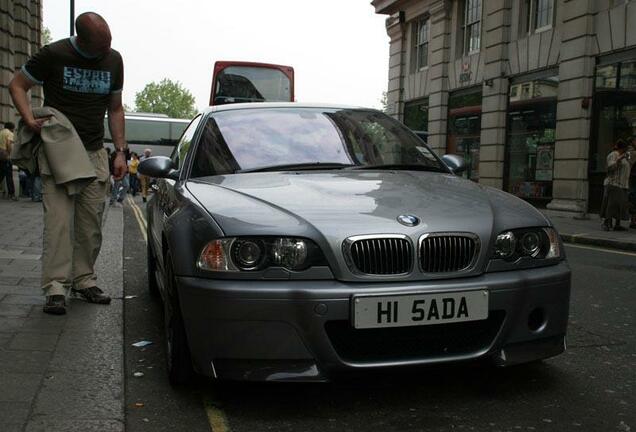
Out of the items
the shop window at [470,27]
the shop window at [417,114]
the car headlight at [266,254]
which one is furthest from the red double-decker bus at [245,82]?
the car headlight at [266,254]

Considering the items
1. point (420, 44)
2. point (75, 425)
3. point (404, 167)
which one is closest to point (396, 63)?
point (420, 44)

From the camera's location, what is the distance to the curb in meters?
10.2

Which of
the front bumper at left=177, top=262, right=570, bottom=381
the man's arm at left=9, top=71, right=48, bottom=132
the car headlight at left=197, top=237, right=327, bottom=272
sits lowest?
the front bumper at left=177, top=262, right=570, bottom=381

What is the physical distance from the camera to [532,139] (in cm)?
1847

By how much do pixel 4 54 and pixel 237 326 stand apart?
19.3m

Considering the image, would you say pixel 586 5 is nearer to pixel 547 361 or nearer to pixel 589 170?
pixel 589 170

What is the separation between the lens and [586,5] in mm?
15867

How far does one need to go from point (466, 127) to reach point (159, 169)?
63.8 feet

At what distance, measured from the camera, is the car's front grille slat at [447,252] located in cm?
277

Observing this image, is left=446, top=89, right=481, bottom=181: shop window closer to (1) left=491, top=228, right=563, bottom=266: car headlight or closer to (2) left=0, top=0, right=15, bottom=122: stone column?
(2) left=0, top=0, right=15, bottom=122: stone column

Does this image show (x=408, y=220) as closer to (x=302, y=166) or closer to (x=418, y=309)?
(x=418, y=309)

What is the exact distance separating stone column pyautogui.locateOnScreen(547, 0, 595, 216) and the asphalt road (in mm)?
12970

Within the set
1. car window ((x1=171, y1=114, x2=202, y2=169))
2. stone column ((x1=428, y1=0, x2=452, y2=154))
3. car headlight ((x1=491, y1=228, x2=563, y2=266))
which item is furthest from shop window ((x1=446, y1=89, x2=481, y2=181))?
car headlight ((x1=491, y1=228, x2=563, y2=266))

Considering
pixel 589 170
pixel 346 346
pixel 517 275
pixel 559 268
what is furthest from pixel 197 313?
pixel 589 170
